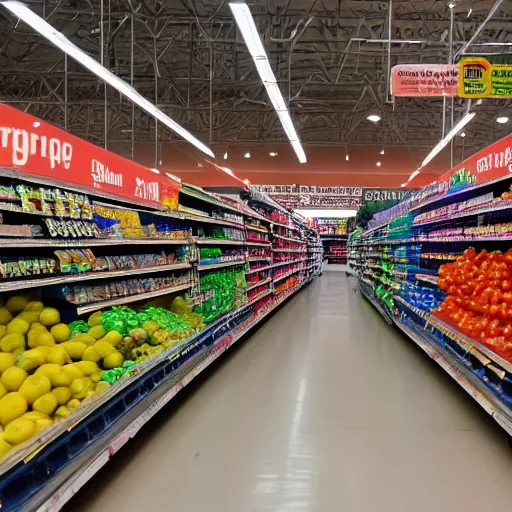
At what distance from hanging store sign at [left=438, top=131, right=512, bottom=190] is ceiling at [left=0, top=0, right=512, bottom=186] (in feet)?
11.1

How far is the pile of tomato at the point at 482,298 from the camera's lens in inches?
128

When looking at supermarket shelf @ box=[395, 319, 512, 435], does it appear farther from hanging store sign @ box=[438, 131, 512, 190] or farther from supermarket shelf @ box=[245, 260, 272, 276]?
supermarket shelf @ box=[245, 260, 272, 276]

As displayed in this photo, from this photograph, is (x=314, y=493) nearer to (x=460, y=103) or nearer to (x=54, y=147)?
(x=54, y=147)

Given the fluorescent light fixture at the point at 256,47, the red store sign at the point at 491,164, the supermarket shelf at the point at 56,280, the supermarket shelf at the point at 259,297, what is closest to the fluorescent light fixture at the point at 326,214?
the supermarket shelf at the point at 259,297

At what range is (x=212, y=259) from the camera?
17.7 ft

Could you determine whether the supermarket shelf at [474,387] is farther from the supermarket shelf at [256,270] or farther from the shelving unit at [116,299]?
the supermarket shelf at [256,270]

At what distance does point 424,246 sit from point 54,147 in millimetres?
5275

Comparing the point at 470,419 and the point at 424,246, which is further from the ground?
the point at 424,246

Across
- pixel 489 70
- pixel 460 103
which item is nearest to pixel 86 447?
pixel 489 70

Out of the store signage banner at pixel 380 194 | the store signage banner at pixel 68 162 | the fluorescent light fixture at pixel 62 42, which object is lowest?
the store signage banner at pixel 68 162

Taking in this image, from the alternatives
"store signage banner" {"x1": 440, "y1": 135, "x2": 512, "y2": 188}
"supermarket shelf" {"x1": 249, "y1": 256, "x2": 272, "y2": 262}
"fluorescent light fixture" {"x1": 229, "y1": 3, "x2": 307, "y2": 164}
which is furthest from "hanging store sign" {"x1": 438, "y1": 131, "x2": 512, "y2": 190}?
"supermarket shelf" {"x1": 249, "y1": 256, "x2": 272, "y2": 262}

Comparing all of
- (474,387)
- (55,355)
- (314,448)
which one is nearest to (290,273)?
(474,387)

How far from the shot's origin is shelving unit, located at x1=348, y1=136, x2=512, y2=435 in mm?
3100

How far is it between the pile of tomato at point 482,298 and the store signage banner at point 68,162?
2826 millimetres
